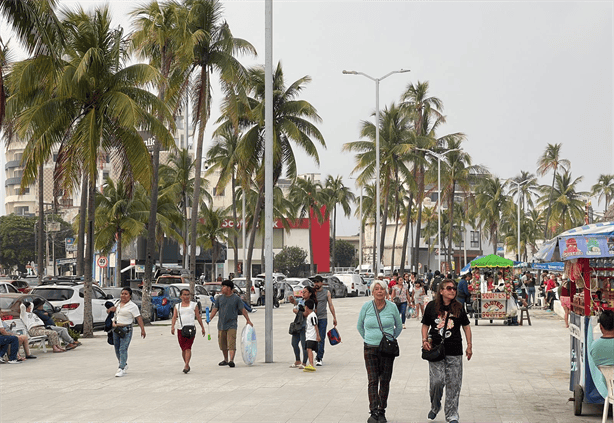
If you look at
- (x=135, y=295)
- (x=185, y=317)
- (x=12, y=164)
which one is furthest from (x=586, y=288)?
(x=12, y=164)

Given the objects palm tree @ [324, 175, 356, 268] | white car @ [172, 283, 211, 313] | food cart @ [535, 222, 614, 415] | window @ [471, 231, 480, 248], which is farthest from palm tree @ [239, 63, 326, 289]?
window @ [471, 231, 480, 248]

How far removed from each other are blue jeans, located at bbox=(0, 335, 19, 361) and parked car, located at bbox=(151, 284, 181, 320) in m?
15.6

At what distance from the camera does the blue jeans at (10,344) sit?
1797 centimetres

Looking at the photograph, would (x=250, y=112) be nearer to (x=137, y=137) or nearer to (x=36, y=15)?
(x=137, y=137)

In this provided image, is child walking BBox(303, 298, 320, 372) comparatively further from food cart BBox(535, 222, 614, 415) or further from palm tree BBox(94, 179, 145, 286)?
palm tree BBox(94, 179, 145, 286)

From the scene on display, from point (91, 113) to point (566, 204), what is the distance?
221 feet

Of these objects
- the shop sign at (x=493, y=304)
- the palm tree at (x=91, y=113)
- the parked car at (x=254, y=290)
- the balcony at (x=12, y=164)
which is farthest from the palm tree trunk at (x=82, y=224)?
the balcony at (x=12, y=164)

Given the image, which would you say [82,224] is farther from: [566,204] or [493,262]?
[566,204]

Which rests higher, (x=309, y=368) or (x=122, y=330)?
(x=122, y=330)

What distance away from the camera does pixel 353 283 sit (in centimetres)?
6181

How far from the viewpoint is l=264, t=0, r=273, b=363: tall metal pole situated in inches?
689

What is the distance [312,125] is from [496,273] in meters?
14.4

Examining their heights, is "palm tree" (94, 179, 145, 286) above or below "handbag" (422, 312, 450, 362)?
above

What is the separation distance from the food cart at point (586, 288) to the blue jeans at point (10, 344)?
11527 mm
